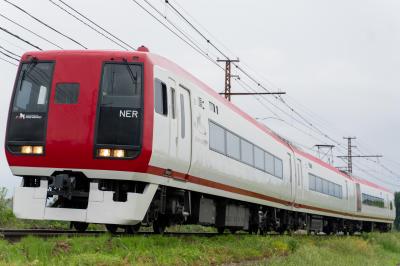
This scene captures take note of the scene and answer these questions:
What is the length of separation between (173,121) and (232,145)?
12.8 feet

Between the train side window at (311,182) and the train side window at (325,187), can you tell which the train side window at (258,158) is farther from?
the train side window at (325,187)

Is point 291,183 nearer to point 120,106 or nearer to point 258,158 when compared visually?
point 258,158

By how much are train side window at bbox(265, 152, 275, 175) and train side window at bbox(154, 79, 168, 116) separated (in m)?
7.92

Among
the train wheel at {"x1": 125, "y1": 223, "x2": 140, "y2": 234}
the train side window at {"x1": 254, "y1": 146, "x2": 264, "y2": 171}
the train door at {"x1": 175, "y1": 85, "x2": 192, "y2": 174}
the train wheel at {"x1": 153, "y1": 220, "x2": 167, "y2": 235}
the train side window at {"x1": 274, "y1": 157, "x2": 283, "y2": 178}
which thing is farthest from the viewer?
the train side window at {"x1": 274, "y1": 157, "x2": 283, "y2": 178}

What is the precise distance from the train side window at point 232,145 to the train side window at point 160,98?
3.68 meters

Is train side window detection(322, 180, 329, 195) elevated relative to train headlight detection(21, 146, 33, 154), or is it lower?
elevated

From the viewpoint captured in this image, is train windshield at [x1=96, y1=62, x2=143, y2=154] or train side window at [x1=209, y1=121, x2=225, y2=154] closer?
train windshield at [x1=96, y1=62, x2=143, y2=154]

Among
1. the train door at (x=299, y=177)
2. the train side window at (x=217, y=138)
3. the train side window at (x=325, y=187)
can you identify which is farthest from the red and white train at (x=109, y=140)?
the train side window at (x=325, y=187)

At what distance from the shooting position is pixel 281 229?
70.7ft

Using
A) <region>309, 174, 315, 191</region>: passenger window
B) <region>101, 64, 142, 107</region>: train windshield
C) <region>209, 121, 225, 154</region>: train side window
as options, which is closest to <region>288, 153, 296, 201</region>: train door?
<region>309, 174, 315, 191</region>: passenger window

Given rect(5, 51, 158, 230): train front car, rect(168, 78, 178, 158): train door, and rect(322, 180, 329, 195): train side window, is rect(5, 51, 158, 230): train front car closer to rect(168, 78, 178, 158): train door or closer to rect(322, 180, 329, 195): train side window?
rect(168, 78, 178, 158): train door

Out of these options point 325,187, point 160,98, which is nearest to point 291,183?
point 325,187

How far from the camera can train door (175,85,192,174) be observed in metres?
10.5

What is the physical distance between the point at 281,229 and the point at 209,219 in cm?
935
